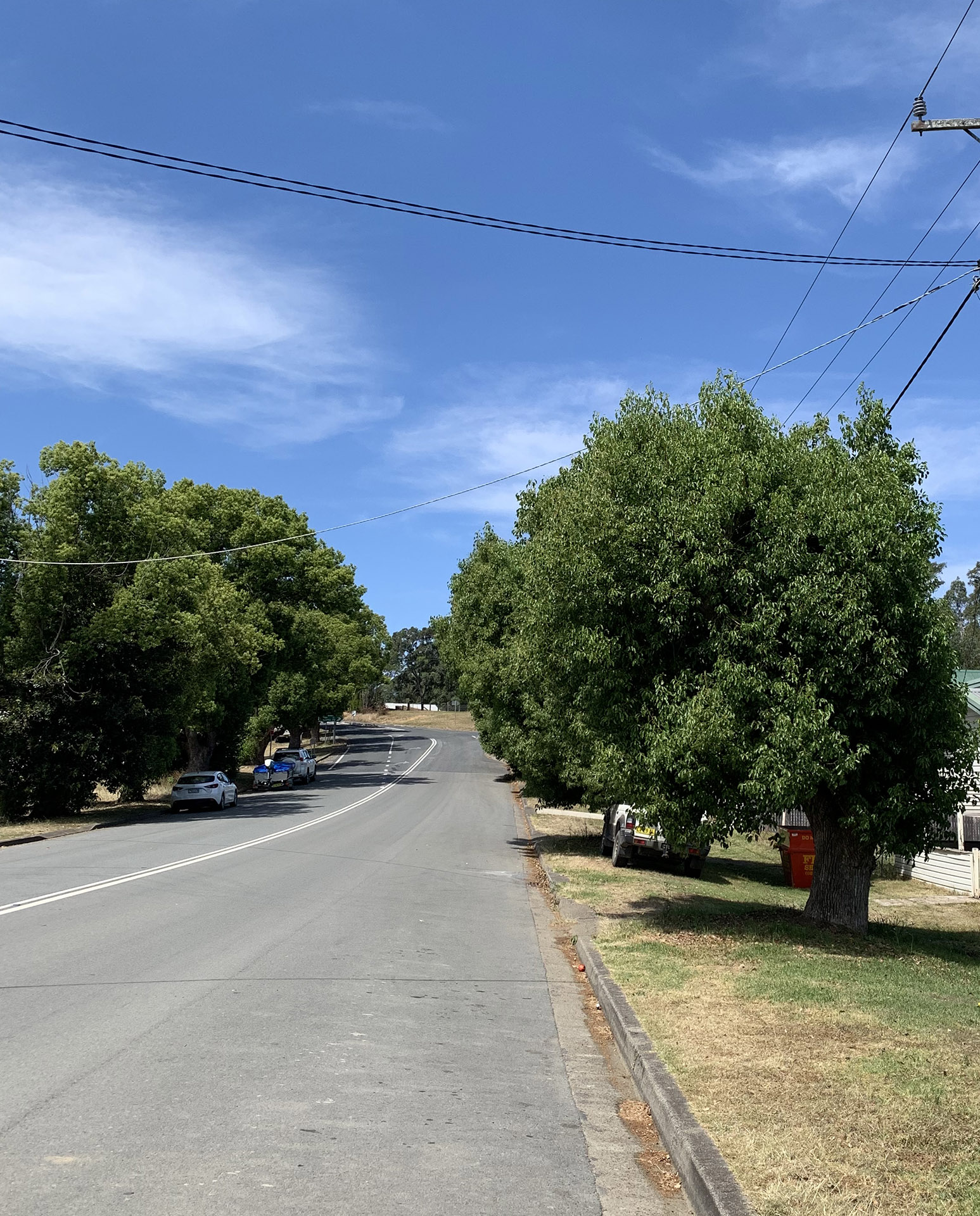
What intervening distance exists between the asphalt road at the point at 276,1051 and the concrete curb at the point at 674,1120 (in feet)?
1.51

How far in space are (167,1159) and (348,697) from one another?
62.2 meters

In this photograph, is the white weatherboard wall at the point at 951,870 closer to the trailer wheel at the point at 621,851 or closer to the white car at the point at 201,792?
the trailer wheel at the point at 621,851

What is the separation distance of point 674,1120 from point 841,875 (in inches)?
290

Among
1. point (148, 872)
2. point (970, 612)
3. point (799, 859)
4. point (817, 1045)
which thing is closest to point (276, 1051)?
point (817, 1045)

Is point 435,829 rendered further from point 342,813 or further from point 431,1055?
point 431,1055

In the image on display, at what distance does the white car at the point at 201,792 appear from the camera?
33.3m

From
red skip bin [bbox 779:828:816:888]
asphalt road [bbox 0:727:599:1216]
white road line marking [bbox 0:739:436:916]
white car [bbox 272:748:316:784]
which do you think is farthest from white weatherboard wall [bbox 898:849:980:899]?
white car [bbox 272:748:316:784]

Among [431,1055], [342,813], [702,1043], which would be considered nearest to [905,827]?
[702,1043]

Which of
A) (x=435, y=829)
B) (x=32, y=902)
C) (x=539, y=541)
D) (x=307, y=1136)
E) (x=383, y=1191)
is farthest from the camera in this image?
(x=435, y=829)

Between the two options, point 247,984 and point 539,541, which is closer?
point 247,984

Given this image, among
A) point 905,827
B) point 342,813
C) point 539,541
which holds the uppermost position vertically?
point 539,541

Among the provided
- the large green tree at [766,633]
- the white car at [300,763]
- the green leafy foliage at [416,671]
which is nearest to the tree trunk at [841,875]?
the large green tree at [766,633]

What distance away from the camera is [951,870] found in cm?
2219

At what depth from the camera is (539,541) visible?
13.8 meters
